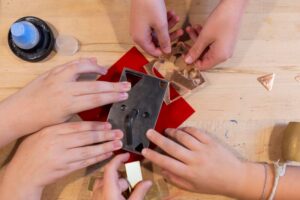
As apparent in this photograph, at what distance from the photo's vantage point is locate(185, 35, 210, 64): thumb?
769 mm

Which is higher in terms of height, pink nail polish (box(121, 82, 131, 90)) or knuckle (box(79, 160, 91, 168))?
pink nail polish (box(121, 82, 131, 90))

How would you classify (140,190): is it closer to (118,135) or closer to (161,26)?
(118,135)

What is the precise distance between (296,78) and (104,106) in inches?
16.1

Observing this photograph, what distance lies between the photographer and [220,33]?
75 cm

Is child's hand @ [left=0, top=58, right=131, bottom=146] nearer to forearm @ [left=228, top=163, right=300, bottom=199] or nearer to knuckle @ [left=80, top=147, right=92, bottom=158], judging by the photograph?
knuckle @ [left=80, top=147, right=92, bottom=158]

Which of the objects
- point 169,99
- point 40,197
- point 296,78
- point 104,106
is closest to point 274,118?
point 296,78

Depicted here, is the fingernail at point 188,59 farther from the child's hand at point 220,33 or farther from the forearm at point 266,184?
the forearm at point 266,184

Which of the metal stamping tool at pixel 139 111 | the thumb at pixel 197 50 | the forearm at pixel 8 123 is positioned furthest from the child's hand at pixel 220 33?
the forearm at pixel 8 123

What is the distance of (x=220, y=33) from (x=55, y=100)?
0.35 m

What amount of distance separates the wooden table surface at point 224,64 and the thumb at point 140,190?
0.06 meters

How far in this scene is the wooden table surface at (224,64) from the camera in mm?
803

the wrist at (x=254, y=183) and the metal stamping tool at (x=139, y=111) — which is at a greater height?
the metal stamping tool at (x=139, y=111)

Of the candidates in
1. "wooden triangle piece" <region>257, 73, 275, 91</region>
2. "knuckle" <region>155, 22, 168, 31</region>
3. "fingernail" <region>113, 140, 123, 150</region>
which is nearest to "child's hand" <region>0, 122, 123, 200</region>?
"fingernail" <region>113, 140, 123, 150</region>

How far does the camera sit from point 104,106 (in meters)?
0.81
